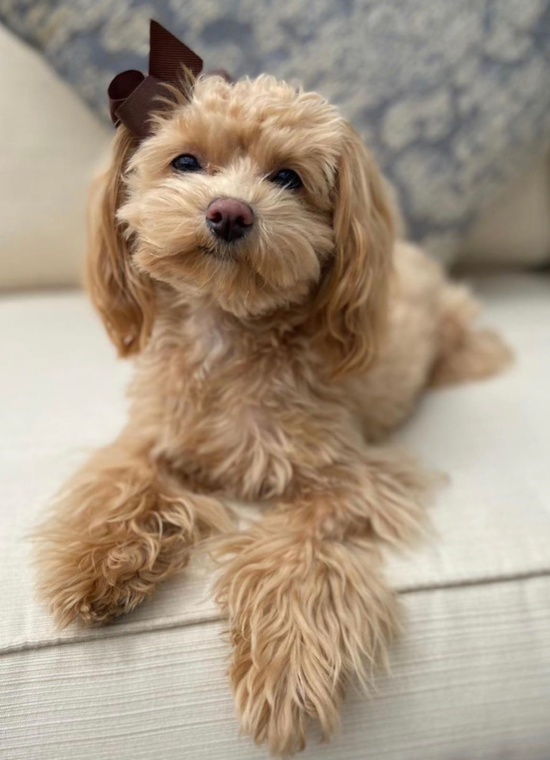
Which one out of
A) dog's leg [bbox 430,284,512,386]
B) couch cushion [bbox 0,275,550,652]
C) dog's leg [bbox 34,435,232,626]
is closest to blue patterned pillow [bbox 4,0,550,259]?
dog's leg [bbox 430,284,512,386]

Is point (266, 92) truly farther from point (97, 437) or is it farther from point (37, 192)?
point (37, 192)

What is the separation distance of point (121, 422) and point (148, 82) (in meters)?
0.59

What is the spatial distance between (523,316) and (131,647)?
1.29m

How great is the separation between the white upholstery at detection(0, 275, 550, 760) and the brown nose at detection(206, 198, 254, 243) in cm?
45

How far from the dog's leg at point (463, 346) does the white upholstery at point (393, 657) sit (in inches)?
15.0

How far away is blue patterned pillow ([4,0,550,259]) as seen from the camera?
55.2 inches

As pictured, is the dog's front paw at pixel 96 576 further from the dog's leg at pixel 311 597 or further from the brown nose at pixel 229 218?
the brown nose at pixel 229 218

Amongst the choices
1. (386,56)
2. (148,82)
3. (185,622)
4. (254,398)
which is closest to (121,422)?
(254,398)

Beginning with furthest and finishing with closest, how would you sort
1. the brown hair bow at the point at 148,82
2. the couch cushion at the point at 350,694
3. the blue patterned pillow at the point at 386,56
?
the blue patterned pillow at the point at 386,56
the brown hair bow at the point at 148,82
the couch cushion at the point at 350,694

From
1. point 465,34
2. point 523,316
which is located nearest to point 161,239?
point 465,34

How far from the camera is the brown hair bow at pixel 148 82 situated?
890 mm

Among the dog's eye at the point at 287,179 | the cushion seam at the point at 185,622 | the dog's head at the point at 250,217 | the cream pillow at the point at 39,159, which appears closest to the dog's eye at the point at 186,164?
the dog's head at the point at 250,217

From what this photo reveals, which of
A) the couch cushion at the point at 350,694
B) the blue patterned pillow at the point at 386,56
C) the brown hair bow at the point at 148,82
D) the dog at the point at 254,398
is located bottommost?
the couch cushion at the point at 350,694

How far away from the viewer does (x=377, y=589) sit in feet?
2.83
